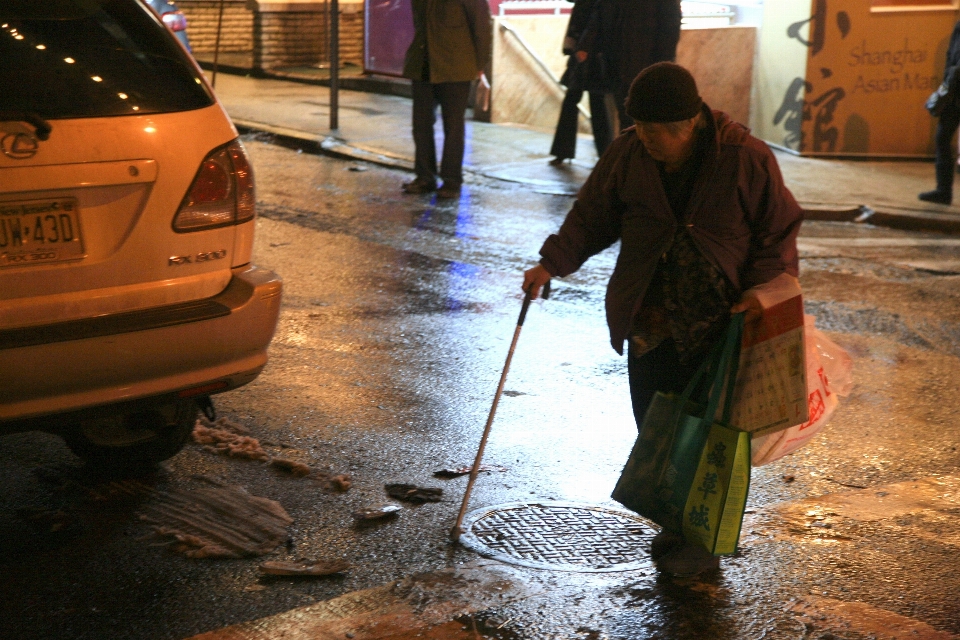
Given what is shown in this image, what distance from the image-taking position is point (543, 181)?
11391mm

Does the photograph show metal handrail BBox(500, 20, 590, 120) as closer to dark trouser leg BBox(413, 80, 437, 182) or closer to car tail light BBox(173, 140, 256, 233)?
dark trouser leg BBox(413, 80, 437, 182)

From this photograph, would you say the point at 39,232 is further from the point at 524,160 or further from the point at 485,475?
the point at 524,160

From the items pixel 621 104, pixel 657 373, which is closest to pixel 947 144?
pixel 621 104

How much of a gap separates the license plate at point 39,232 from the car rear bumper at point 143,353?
0.22 meters

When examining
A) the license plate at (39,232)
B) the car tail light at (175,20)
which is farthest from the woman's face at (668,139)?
the car tail light at (175,20)

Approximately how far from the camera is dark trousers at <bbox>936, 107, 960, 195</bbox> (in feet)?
36.1

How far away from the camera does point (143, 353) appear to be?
378 cm

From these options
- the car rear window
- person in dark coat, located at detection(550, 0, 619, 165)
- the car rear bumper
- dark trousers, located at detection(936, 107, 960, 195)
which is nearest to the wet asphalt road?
the car rear bumper

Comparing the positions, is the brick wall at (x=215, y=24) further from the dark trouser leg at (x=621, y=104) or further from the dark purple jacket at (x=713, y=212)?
the dark purple jacket at (x=713, y=212)

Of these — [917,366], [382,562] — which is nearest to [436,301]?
[917,366]

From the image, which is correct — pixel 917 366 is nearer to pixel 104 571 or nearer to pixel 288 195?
pixel 104 571

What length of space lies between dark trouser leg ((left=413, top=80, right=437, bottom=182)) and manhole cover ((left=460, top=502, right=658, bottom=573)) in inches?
262

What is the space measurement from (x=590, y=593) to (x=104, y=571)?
161 centimetres

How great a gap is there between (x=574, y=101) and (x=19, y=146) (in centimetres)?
874
